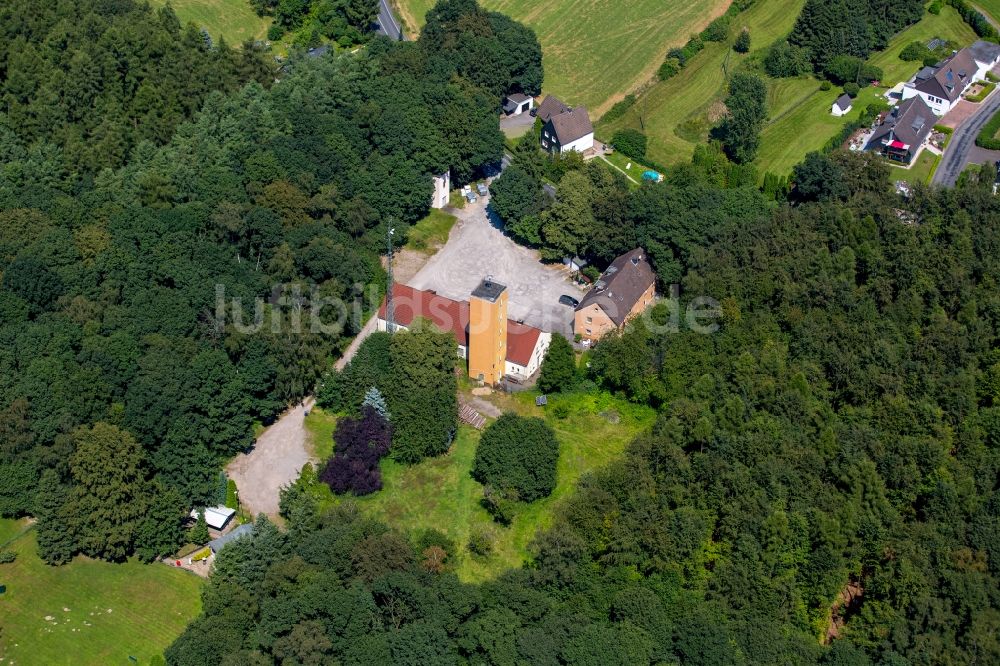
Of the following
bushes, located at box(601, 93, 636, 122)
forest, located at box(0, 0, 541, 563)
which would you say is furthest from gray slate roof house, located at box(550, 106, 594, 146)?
forest, located at box(0, 0, 541, 563)

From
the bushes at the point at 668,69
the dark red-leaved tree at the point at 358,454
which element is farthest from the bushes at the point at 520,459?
the bushes at the point at 668,69

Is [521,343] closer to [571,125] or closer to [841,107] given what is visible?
[571,125]

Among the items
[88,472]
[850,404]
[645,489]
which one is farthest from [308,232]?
[850,404]

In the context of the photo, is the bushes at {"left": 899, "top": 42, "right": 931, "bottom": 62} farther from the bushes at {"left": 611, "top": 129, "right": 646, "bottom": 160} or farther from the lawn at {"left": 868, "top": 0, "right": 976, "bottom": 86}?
the bushes at {"left": 611, "top": 129, "right": 646, "bottom": 160}

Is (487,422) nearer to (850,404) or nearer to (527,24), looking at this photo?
(850,404)

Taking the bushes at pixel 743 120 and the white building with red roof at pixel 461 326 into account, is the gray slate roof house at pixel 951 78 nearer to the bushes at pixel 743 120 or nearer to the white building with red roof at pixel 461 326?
the bushes at pixel 743 120

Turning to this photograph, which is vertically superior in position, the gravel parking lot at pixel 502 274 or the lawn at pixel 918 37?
the gravel parking lot at pixel 502 274

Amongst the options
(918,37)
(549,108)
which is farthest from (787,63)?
(549,108)
